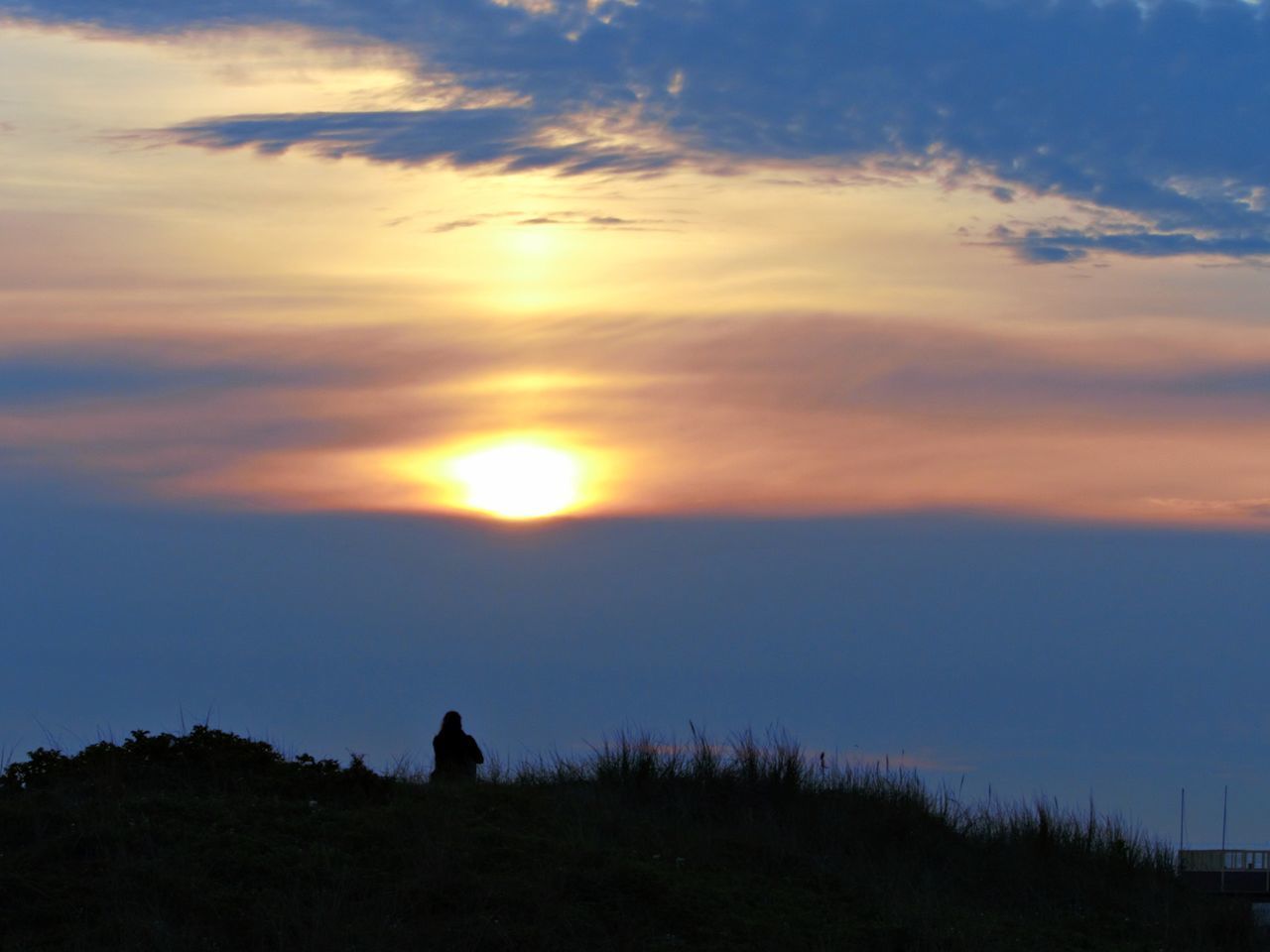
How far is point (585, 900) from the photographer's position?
1375 cm

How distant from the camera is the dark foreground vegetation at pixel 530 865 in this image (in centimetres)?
1255

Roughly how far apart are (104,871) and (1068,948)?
30.4 ft

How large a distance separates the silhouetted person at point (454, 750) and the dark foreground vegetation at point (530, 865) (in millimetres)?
363

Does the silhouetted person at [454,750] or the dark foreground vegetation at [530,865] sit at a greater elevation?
the silhouetted person at [454,750]

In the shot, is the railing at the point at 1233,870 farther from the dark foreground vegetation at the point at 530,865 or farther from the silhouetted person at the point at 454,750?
the silhouetted person at the point at 454,750

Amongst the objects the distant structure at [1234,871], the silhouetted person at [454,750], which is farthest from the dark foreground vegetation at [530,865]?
the distant structure at [1234,871]

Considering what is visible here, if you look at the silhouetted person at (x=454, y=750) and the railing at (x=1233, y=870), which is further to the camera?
the railing at (x=1233, y=870)

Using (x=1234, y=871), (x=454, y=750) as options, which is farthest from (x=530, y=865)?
(x=1234, y=871)

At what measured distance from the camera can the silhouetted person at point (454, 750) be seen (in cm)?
1909

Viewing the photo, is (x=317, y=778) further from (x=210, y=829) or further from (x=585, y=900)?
(x=585, y=900)

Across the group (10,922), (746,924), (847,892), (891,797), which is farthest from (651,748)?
(10,922)

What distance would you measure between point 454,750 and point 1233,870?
1683 cm

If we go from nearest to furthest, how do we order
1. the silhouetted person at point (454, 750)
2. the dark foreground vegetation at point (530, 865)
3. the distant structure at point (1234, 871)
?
the dark foreground vegetation at point (530, 865), the silhouetted person at point (454, 750), the distant structure at point (1234, 871)

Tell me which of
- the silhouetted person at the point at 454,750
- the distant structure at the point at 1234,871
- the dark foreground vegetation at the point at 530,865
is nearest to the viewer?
the dark foreground vegetation at the point at 530,865
